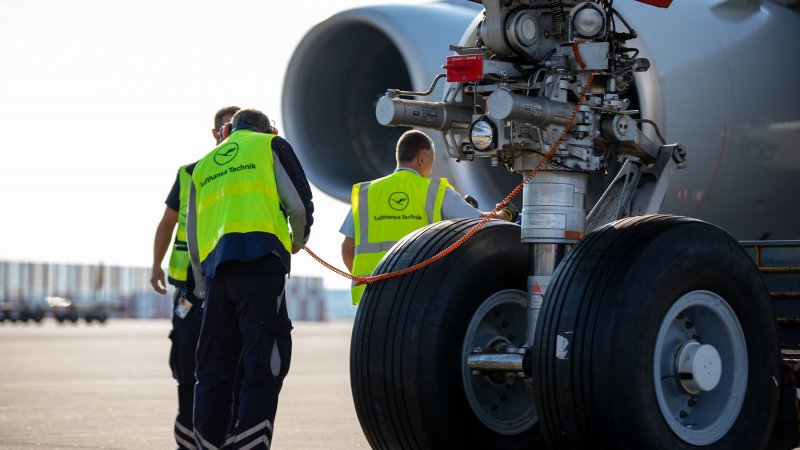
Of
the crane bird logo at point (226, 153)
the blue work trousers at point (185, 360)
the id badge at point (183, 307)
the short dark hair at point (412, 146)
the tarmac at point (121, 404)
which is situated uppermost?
the short dark hair at point (412, 146)

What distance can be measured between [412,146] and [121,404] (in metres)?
3.36

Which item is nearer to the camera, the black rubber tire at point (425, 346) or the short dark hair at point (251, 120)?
the black rubber tire at point (425, 346)

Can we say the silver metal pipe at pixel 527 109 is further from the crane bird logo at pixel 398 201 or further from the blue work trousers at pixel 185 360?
the blue work trousers at pixel 185 360

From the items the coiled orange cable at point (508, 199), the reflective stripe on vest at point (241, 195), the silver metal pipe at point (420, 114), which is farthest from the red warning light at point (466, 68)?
the reflective stripe on vest at point (241, 195)

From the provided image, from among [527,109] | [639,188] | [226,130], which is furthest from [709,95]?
[527,109]

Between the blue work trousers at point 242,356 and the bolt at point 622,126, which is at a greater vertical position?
the bolt at point 622,126

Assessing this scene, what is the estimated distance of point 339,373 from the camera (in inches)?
497

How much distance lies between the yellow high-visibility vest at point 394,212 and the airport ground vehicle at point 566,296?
124cm

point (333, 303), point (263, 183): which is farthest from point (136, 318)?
Result: point (263, 183)

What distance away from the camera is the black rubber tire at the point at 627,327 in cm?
427

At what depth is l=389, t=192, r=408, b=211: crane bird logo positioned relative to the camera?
21.5 feet

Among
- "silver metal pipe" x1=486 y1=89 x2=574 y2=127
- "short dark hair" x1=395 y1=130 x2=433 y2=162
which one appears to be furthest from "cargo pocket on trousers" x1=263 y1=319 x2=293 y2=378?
"short dark hair" x1=395 y1=130 x2=433 y2=162

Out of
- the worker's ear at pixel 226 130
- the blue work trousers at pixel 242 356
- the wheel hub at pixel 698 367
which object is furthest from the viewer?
the worker's ear at pixel 226 130

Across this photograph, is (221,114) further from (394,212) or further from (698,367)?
(698,367)
